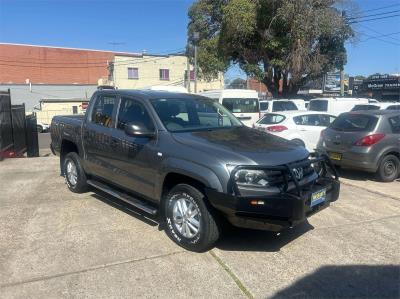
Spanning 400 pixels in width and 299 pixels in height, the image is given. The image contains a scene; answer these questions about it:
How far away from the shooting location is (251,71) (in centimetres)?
2716

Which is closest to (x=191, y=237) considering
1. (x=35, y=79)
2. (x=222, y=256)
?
(x=222, y=256)

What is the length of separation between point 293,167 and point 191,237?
135cm

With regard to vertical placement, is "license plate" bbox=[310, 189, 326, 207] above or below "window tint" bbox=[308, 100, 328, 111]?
below

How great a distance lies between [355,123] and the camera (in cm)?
883

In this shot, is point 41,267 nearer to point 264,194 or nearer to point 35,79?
point 264,194

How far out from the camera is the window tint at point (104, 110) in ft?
20.0

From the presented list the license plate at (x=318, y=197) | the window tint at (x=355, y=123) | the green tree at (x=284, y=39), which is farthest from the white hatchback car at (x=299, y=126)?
the green tree at (x=284, y=39)

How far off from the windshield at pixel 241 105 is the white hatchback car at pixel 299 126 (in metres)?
4.10

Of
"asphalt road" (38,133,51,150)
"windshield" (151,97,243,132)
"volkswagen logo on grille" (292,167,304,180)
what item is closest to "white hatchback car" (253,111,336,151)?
"windshield" (151,97,243,132)

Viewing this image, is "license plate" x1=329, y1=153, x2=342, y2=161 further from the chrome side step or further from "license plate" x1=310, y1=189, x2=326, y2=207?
the chrome side step

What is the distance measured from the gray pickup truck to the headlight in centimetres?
1

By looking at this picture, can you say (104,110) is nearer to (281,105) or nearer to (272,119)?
(272,119)

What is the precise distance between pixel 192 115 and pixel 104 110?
4.90ft

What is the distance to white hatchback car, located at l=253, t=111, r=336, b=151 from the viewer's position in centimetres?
1172
